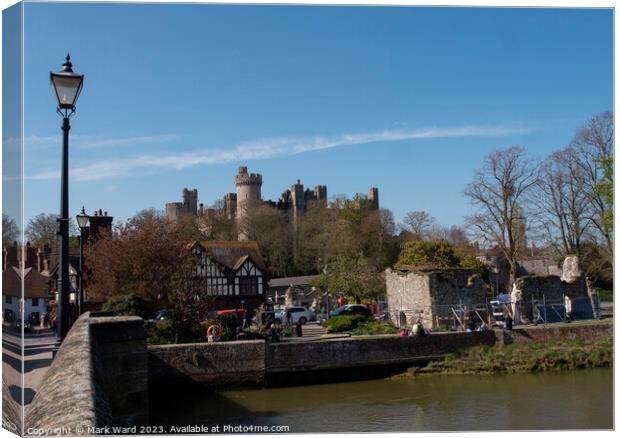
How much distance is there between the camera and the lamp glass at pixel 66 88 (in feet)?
24.9

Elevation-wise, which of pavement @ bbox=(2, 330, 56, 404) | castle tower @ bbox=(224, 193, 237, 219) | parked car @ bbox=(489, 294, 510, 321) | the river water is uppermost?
castle tower @ bbox=(224, 193, 237, 219)

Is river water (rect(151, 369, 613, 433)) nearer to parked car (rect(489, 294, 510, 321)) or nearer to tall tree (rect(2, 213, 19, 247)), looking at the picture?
parked car (rect(489, 294, 510, 321))

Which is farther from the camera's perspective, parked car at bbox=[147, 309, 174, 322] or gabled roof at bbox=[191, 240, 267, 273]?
gabled roof at bbox=[191, 240, 267, 273]

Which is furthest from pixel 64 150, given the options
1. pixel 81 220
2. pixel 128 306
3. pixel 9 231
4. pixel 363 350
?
pixel 363 350

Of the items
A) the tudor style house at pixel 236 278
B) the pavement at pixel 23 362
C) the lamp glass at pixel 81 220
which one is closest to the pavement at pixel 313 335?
the tudor style house at pixel 236 278

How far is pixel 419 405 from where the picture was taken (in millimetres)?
17156

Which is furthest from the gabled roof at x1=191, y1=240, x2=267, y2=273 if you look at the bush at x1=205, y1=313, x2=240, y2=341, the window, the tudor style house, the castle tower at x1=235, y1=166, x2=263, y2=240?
the castle tower at x1=235, y1=166, x2=263, y2=240

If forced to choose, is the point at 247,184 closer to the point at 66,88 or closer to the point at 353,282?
the point at 353,282

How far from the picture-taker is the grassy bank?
72.3ft

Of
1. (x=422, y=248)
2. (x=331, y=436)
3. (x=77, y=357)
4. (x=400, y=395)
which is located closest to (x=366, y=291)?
(x=422, y=248)

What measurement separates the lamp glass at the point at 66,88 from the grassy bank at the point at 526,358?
1717 cm

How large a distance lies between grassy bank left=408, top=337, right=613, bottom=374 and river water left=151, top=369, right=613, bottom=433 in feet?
2.23

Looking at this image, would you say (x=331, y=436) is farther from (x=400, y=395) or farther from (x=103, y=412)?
(x=400, y=395)

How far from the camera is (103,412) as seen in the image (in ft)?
16.7
